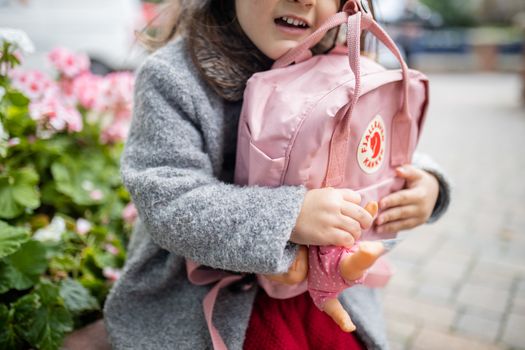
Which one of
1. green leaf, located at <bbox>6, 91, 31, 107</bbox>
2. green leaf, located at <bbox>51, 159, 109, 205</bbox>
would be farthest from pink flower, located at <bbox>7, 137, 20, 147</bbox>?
green leaf, located at <bbox>51, 159, 109, 205</bbox>

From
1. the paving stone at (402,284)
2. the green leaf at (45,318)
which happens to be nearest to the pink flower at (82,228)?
the green leaf at (45,318)

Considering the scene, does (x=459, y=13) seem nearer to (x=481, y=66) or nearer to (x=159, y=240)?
(x=481, y=66)

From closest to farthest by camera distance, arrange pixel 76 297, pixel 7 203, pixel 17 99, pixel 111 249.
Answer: pixel 76 297
pixel 7 203
pixel 17 99
pixel 111 249

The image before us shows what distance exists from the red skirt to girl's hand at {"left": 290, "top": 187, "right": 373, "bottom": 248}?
27cm

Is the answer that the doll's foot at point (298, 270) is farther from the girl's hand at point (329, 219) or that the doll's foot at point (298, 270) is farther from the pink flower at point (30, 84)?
the pink flower at point (30, 84)

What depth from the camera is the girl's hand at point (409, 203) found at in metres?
1.24

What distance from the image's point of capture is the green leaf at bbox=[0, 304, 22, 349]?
1.30 m

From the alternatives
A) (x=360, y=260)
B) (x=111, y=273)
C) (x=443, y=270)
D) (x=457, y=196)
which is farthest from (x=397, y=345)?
(x=457, y=196)

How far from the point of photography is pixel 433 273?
8.32 ft

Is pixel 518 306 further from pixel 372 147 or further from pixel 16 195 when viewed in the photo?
pixel 16 195

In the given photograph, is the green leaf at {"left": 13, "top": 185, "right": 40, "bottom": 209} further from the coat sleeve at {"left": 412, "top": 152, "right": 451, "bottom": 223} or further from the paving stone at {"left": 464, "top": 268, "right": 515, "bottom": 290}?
the paving stone at {"left": 464, "top": 268, "right": 515, "bottom": 290}

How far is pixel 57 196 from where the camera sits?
195cm

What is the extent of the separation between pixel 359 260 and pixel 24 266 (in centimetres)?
90

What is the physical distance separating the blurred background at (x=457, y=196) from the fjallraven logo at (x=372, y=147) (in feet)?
1.33
